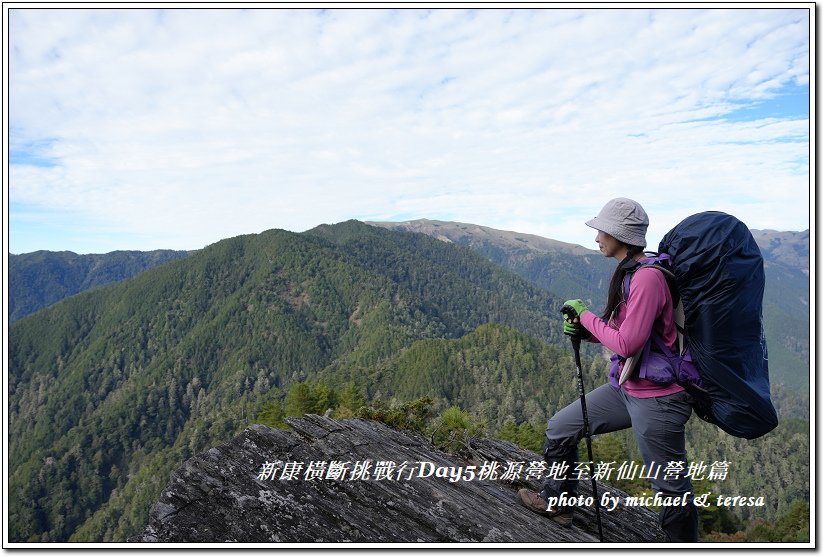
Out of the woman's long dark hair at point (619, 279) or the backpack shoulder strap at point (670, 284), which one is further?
the woman's long dark hair at point (619, 279)

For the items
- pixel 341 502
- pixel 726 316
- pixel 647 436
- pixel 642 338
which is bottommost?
pixel 341 502

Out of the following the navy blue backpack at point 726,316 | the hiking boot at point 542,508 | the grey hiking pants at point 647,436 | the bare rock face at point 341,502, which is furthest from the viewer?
the hiking boot at point 542,508

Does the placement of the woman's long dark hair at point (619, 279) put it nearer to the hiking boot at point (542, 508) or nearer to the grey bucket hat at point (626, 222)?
the grey bucket hat at point (626, 222)

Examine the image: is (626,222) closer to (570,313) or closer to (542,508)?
(570,313)

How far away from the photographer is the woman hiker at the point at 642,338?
4820 mm

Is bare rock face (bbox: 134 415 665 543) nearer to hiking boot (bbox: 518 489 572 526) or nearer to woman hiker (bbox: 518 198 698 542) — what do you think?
hiking boot (bbox: 518 489 572 526)

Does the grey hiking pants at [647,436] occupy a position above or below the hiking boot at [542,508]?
above

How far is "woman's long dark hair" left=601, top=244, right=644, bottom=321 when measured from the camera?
5.12 meters

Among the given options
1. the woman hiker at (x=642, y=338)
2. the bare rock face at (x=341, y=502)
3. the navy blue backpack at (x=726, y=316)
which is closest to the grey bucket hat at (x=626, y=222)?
the woman hiker at (x=642, y=338)

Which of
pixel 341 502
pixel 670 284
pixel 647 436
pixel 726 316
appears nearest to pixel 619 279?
pixel 670 284

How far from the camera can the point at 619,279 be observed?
5.16 meters

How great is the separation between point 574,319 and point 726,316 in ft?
4.37

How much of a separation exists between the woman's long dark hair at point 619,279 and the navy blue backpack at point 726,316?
0.36m
